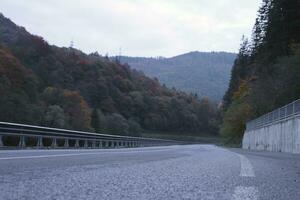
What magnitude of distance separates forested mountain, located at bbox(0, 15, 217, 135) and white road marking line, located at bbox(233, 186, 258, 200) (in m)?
52.5

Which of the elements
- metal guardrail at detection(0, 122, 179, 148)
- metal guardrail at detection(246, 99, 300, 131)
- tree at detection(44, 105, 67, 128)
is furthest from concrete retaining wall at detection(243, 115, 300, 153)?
tree at detection(44, 105, 67, 128)

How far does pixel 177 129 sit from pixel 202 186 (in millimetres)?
170675

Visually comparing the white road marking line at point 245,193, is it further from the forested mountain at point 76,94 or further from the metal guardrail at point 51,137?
the forested mountain at point 76,94

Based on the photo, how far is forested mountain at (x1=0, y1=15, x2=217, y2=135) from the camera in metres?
73.6

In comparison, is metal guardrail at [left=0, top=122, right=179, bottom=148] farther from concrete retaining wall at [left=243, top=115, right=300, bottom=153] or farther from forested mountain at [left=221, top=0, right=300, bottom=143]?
forested mountain at [left=221, top=0, right=300, bottom=143]

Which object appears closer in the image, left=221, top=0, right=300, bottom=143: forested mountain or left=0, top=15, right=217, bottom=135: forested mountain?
left=221, top=0, right=300, bottom=143: forested mountain

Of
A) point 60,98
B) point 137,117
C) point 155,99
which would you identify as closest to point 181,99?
point 155,99

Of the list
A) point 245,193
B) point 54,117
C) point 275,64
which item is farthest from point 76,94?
point 245,193

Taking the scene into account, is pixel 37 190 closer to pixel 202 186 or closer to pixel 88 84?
pixel 202 186

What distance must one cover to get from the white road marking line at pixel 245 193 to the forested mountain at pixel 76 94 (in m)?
52.5

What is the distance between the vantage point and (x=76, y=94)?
104m

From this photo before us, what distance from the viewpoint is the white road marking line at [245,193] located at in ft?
13.1

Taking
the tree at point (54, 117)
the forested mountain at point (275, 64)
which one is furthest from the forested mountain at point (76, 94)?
the forested mountain at point (275, 64)

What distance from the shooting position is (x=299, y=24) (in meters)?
64.8
